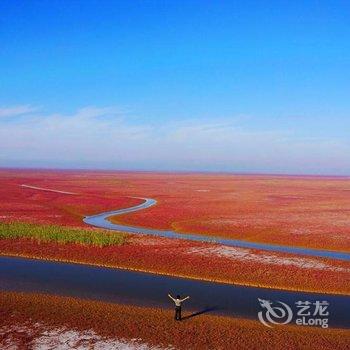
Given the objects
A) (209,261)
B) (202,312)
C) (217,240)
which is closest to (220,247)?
(209,261)

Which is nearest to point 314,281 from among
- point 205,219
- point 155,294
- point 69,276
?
point 155,294

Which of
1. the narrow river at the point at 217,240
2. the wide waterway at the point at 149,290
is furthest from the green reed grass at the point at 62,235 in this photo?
the narrow river at the point at 217,240

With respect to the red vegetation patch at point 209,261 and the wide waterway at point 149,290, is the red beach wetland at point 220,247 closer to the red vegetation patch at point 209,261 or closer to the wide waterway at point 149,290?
the red vegetation patch at point 209,261

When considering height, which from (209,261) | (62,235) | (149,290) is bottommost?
(149,290)

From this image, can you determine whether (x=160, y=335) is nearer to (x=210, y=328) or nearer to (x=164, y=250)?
(x=210, y=328)

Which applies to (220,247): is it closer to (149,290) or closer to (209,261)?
(209,261)

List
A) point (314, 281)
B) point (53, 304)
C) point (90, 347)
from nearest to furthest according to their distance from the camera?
point (90, 347) → point (53, 304) → point (314, 281)

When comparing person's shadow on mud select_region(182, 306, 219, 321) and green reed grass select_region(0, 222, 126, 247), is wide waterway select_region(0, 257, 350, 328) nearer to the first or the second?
person's shadow on mud select_region(182, 306, 219, 321)
